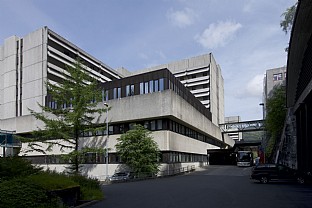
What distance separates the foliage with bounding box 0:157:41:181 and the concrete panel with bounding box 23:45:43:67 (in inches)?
2526

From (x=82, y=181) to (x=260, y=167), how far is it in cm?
1539

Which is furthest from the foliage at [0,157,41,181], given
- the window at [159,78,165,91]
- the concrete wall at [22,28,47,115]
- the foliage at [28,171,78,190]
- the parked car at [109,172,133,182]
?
the concrete wall at [22,28,47,115]

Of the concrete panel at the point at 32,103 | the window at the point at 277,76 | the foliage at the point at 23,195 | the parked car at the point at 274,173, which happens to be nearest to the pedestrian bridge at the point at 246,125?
the window at the point at 277,76

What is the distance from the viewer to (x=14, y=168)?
43.2ft

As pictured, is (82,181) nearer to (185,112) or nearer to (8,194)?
(8,194)

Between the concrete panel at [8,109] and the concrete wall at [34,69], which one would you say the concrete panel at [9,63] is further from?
the concrete panel at [8,109]

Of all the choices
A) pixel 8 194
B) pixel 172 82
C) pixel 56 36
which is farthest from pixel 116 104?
pixel 56 36

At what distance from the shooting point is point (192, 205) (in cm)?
1373

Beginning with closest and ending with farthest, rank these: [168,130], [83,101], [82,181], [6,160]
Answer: [6,160], [82,181], [83,101], [168,130]

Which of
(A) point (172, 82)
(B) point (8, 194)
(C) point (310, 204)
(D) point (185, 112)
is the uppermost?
(A) point (172, 82)

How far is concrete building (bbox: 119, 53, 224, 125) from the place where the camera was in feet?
315

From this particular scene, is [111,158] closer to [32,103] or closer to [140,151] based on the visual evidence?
[140,151]

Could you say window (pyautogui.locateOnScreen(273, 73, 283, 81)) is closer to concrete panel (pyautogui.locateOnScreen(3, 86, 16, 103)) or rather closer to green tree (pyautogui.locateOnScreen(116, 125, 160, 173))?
green tree (pyautogui.locateOnScreen(116, 125, 160, 173))

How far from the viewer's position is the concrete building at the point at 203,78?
3784 inches
